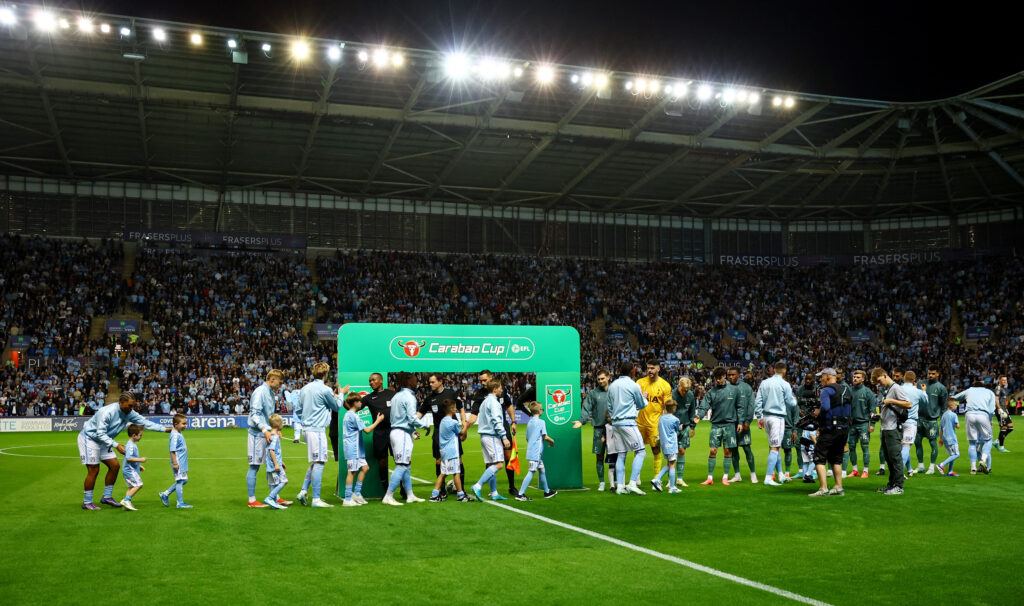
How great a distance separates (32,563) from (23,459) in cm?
1383

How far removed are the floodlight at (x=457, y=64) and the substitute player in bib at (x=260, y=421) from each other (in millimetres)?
20718

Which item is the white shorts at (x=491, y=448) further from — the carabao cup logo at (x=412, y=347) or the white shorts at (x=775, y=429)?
the white shorts at (x=775, y=429)

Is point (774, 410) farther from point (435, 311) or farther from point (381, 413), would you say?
point (435, 311)

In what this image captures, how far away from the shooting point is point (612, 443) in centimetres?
1383

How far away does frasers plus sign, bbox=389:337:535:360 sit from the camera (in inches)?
571

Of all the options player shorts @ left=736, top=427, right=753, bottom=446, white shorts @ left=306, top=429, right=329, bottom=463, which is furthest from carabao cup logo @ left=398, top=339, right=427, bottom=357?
player shorts @ left=736, top=427, right=753, bottom=446

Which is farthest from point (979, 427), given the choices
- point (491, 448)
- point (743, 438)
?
Answer: point (491, 448)

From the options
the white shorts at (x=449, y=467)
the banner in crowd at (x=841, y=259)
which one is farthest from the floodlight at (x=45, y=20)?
the banner in crowd at (x=841, y=259)

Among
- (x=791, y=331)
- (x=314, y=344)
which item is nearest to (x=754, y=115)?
(x=791, y=331)

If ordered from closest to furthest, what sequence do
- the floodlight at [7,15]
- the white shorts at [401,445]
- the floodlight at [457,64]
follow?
the white shorts at [401,445] < the floodlight at [7,15] < the floodlight at [457,64]

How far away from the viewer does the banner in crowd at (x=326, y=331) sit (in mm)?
41812

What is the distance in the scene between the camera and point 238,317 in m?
41.2

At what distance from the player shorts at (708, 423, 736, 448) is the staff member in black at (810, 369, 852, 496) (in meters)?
1.94

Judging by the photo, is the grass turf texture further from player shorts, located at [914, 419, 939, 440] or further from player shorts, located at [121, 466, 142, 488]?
player shorts, located at [914, 419, 939, 440]
